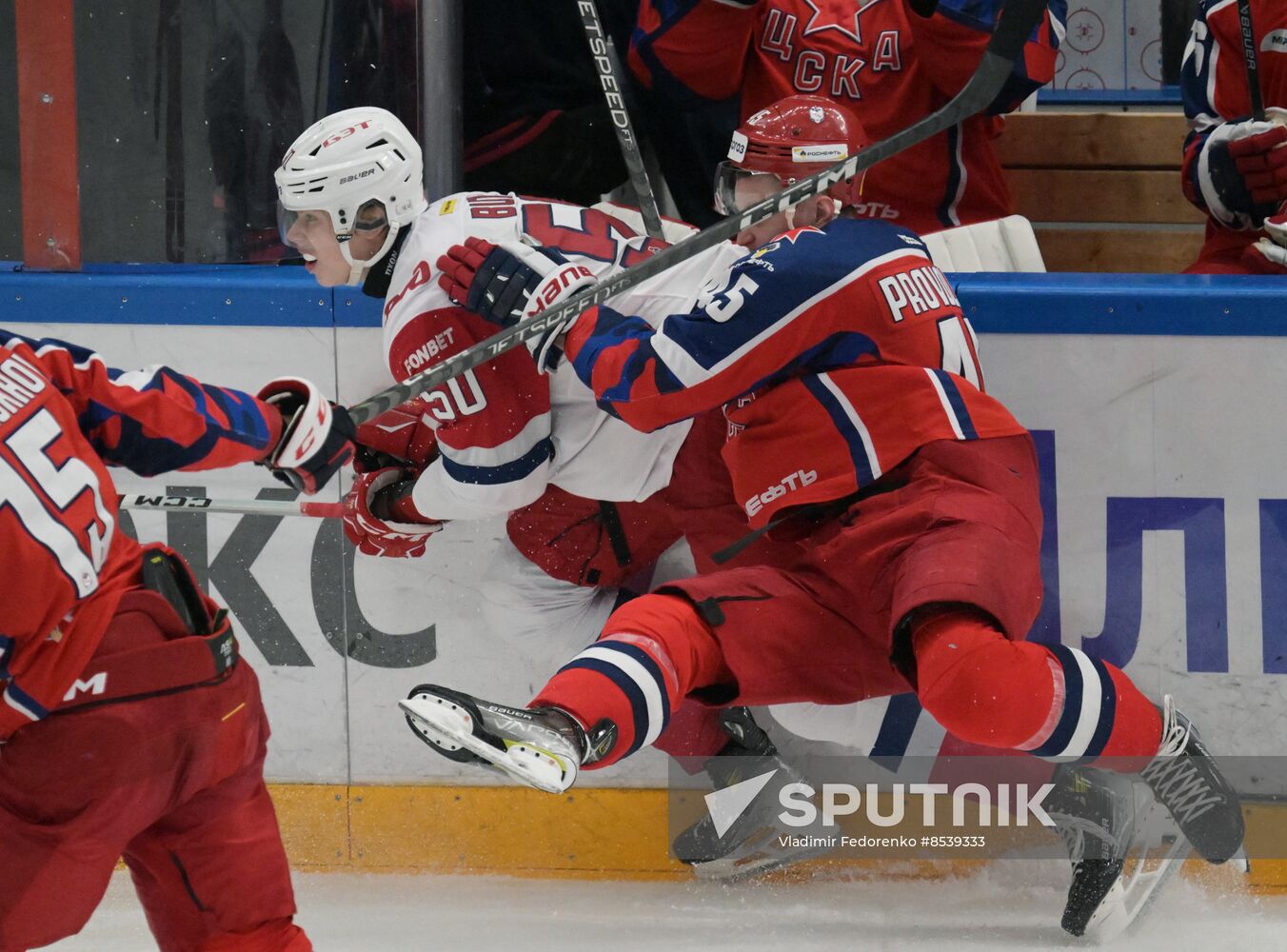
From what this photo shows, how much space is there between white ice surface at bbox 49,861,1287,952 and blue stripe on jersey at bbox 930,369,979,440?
2.64 feet

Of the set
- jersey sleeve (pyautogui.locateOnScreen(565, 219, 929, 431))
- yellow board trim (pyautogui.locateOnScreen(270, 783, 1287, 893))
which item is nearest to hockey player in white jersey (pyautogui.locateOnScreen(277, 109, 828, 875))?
yellow board trim (pyautogui.locateOnScreen(270, 783, 1287, 893))

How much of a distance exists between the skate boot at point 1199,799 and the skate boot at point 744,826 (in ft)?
1.84

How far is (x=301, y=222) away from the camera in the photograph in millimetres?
2559

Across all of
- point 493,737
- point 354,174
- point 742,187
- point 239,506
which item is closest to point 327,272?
point 354,174

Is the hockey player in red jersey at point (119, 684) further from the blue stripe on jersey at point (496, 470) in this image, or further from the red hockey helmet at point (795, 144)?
the red hockey helmet at point (795, 144)

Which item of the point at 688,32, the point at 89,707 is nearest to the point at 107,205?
the point at 688,32

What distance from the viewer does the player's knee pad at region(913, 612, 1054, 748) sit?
2.09 meters

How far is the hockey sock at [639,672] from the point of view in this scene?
205 centimetres

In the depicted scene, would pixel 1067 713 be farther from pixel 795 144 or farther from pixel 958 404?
pixel 795 144

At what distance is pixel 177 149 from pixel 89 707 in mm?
1423

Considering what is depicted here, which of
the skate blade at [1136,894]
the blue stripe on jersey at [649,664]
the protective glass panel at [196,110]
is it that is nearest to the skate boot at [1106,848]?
the skate blade at [1136,894]

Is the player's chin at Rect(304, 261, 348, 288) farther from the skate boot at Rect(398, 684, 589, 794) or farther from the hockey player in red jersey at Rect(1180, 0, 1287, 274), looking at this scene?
the hockey player in red jersey at Rect(1180, 0, 1287, 274)

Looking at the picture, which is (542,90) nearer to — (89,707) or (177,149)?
(177,149)

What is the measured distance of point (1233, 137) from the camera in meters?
3.14
